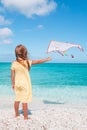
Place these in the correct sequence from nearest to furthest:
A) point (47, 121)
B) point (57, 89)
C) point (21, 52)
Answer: point (21, 52), point (47, 121), point (57, 89)

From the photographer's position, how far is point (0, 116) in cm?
672

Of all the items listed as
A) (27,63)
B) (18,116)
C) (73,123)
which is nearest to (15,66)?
(27,63)

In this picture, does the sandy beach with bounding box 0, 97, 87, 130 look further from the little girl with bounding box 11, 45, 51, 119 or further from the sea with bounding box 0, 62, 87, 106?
the sea with bounding box 0, 62, 87, 106

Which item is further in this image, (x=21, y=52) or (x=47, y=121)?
(x=47, y=121)

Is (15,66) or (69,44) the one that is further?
(69,44)

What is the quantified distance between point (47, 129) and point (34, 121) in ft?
1.58

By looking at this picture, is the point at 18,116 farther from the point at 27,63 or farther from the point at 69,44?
the point at 69,44

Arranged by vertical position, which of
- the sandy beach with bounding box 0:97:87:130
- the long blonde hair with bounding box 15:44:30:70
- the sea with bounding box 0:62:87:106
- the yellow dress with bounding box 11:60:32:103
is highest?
the long blonde hair with bounding box 15:44:30:70

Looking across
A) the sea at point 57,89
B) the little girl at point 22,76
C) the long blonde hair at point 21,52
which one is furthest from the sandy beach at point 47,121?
the sea at point 57,89

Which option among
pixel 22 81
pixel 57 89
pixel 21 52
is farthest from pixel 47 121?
pixel 57 89

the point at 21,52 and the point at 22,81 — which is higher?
the point at 21,52

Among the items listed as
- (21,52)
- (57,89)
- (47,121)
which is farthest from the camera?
(57,89)

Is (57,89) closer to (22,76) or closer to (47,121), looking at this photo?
(47,121)

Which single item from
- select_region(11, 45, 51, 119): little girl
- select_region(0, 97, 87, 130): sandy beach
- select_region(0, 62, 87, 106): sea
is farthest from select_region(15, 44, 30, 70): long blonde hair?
select_region(0, 62, 87, 106): sea
